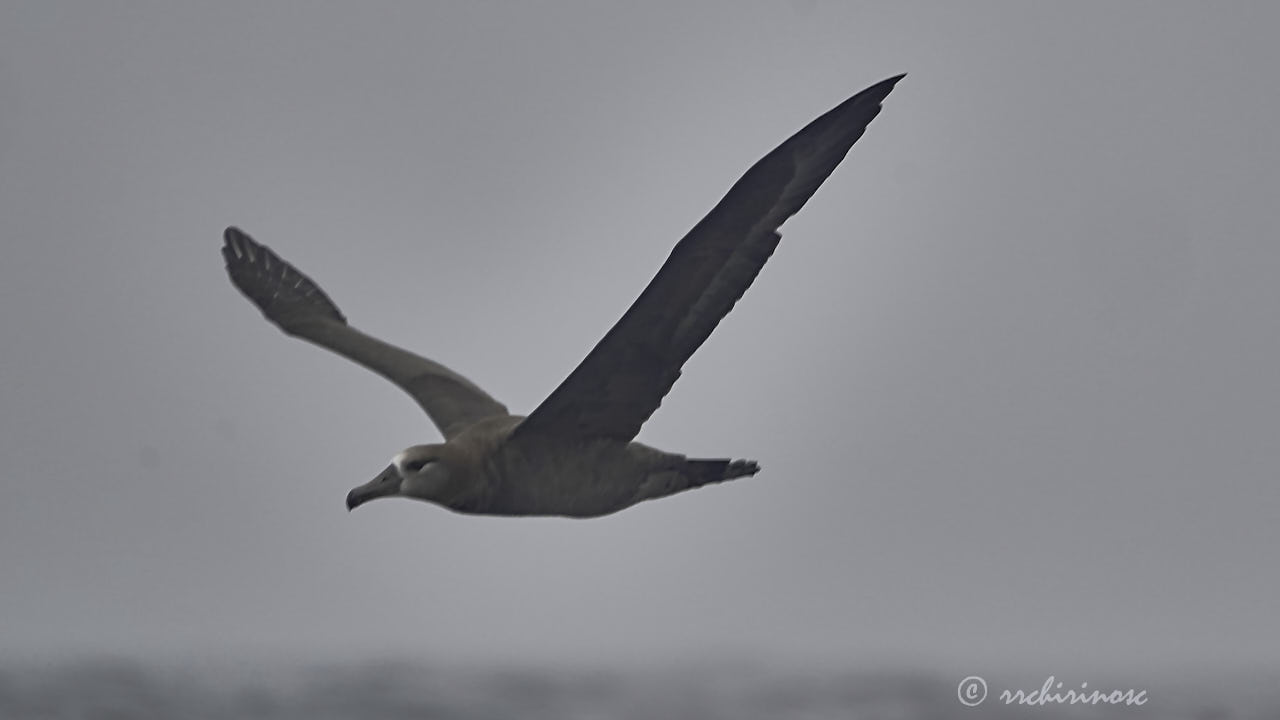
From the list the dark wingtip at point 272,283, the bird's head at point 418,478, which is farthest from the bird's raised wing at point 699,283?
the dark wingtip at point 272,283

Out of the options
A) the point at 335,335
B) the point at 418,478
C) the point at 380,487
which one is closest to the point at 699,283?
the point at 418,478

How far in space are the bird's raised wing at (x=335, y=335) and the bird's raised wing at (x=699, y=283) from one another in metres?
2.32

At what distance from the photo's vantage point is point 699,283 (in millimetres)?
12188

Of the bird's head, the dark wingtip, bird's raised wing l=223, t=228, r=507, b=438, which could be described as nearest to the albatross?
the bird's head

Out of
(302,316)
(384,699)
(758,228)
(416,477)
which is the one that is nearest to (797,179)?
(758,228)

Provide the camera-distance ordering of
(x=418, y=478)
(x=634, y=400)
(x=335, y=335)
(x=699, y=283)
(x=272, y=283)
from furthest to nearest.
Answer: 1. (x=272, y=283)
2. (x=335, y=335)
3. (x=634, y=400)
4. (x=418, y=478)
5. (x=699, y=283)

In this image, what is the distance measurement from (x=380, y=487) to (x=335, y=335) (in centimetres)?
468

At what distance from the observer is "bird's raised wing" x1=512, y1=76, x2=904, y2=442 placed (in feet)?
38.8

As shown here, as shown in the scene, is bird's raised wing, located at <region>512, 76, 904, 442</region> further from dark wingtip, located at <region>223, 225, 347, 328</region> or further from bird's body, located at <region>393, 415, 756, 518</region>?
dark wingtip, located at <region>223, 225, 347, 328</region>

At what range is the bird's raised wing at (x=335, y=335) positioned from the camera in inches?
614

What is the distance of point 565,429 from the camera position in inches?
505

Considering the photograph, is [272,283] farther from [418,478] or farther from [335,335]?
[418,478]

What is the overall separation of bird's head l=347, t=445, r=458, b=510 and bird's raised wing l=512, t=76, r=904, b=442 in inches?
24.7

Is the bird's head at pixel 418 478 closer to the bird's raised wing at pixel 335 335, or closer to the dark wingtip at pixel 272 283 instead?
the bird's raised wing at pixel 335 335
